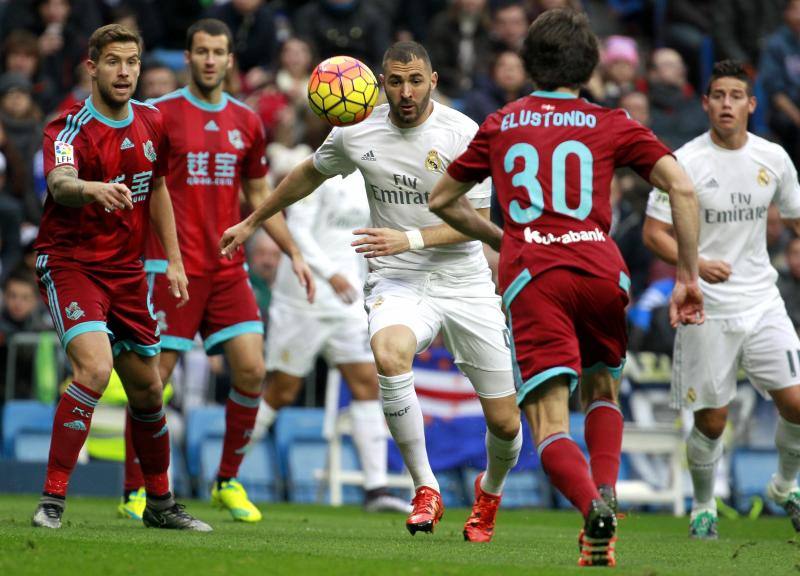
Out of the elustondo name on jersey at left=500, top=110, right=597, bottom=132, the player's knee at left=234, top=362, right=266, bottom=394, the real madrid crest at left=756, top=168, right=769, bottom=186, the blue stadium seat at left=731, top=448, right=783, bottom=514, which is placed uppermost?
the elustondo name on jersey at left=500, top=110, right=597, bottom=132

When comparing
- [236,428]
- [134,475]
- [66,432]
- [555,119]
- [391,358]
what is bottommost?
[134,475]

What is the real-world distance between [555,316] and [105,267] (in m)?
2.97

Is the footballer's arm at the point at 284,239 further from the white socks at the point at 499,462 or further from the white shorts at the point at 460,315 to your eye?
the white socks at the point at 499,462

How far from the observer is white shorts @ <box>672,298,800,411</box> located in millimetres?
9562

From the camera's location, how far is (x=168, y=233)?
8922 mm

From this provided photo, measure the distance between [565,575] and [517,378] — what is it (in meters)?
1.11

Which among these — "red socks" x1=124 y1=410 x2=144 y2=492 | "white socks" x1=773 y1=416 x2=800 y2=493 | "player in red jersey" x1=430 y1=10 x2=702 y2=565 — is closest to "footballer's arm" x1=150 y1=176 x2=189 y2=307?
"red socks" x1=124 y1=410 x2=144 y2=492

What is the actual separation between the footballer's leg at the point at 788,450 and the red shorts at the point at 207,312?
3.62 metres

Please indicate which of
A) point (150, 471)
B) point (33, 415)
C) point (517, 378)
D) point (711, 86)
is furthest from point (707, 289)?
point (33, 415)

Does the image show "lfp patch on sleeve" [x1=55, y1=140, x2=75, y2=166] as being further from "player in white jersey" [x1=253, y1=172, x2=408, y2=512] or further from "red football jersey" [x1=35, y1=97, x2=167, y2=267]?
"player in white jersey" [x1=253, y1=172, x2=408, y2=512]

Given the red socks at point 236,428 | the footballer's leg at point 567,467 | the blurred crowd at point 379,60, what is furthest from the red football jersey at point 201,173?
the blurred crowd at point 379,60

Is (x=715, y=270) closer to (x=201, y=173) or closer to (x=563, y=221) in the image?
(x=563, y=221)

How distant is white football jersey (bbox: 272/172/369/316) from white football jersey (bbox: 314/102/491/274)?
372 centimetres

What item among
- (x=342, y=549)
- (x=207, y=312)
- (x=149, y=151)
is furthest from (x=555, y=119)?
(x=207, y=312)
